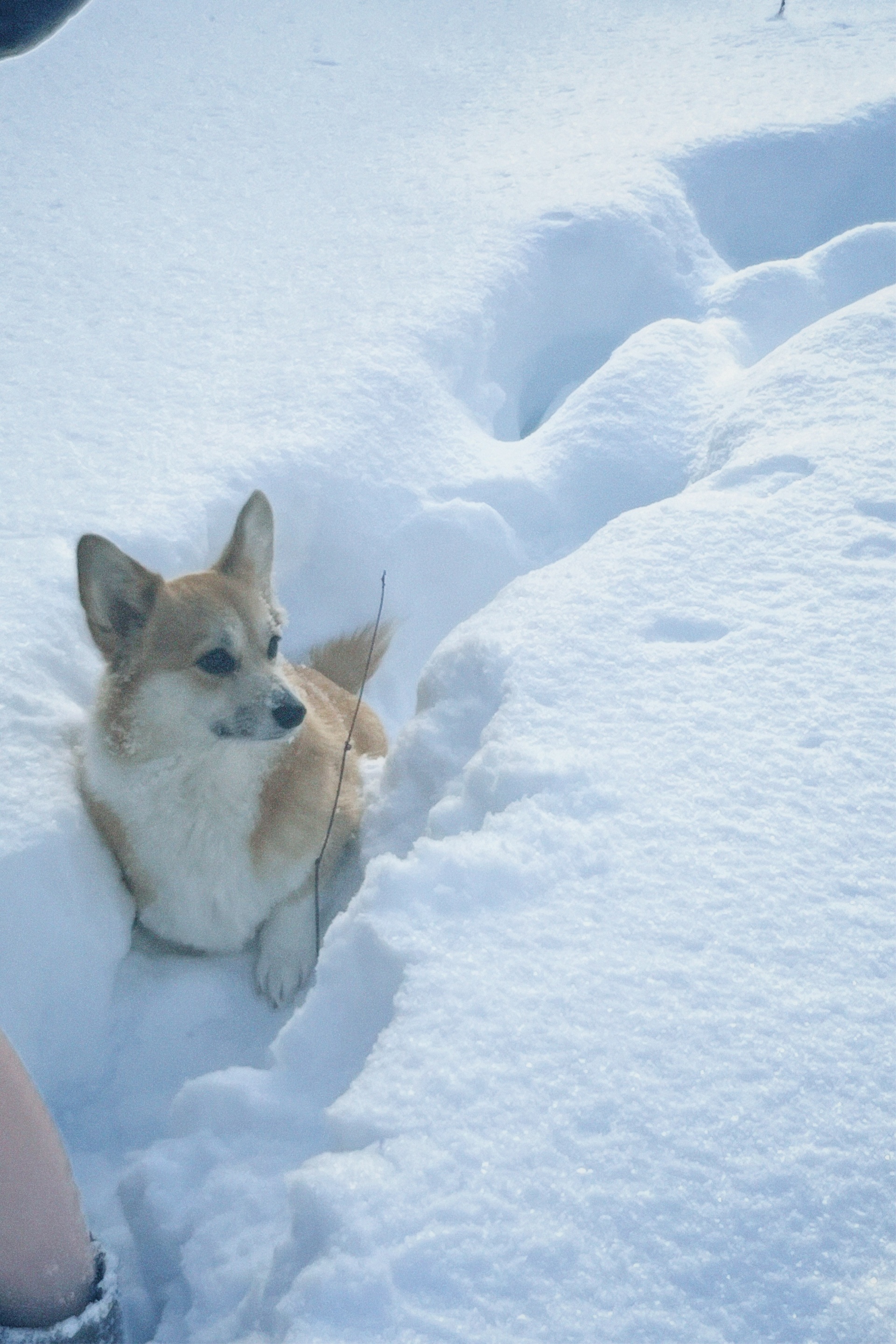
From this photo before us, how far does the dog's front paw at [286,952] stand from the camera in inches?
80.4

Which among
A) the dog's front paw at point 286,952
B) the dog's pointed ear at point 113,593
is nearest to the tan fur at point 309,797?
the dog's front paw at point 286,952

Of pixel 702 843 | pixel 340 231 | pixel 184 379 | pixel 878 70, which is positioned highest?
pixel 878 70

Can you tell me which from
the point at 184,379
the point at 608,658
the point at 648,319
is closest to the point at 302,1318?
the point at 608,658

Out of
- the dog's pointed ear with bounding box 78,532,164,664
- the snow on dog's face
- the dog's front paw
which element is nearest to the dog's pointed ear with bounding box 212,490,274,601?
the snow on dog's face

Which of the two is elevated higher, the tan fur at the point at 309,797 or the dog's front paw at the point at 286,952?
the tan fur at the point at 309,797

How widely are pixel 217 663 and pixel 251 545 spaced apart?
30 centimetres

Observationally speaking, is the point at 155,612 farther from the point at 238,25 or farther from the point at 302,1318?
the point at 238,25

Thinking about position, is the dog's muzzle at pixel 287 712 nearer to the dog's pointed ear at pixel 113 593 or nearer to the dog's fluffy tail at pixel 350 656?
the dog's pointed ear at pixel 113 593

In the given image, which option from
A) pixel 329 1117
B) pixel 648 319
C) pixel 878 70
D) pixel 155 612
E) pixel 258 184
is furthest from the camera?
pixel 878 70

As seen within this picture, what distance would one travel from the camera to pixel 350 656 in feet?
8.98

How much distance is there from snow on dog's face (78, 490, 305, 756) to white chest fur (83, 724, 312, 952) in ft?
0.18

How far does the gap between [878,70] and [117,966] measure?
568 centimetres

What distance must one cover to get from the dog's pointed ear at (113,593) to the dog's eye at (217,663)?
0.47 feet

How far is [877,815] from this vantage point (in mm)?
1515
